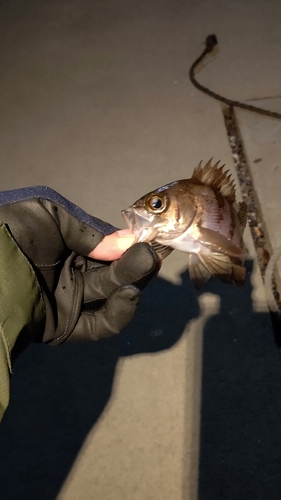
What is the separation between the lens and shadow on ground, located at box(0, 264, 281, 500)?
47.8 inches

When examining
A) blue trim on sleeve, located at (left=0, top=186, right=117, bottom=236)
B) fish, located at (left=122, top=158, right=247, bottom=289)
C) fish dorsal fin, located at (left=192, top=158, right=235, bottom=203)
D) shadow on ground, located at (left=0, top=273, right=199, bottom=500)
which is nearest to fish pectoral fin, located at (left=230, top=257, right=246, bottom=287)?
fish, located at (left=122, top=158, right=247, bottom=289)

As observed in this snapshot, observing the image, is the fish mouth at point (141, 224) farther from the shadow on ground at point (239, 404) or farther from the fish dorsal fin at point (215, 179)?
the shadow on ground at point (239, 404)

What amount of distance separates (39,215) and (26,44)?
2193 mm

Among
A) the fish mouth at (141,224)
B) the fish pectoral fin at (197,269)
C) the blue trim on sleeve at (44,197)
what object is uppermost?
the blue trim on sleeve at (44,197)

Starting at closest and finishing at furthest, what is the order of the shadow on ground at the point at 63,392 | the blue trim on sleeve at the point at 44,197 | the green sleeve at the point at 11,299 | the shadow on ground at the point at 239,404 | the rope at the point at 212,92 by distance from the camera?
the green sleeve at the point at 11,299 → the blue trim on sleeve at the point at 44,197 → the shadow on ground at the point at 239,404 → the shadow on ground at the point at 63,392 → the rope at the point at 212,92

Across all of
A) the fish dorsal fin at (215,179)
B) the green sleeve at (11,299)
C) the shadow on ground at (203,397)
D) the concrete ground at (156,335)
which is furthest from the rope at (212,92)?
the green sleeve at (11,299)

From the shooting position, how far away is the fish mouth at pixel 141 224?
0.95 metres

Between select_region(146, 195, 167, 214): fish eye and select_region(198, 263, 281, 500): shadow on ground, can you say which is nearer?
select_region(146, 195, 167, 214): fish eye

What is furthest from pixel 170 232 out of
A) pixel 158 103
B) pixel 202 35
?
pixel 202 35

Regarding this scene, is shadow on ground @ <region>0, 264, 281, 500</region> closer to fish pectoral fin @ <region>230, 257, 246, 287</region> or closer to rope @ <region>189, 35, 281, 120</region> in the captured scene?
fish pectoral fin @ <region>230, 257, 246, 287</region>

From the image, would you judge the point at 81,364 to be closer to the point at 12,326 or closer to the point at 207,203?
the point at 12,326

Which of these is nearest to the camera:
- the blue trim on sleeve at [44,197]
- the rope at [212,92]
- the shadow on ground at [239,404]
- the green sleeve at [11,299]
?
the green sleeve at [11,299]

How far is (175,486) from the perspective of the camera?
122 cm

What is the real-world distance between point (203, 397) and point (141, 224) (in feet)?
2.21
